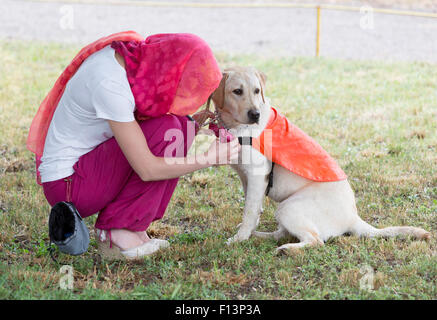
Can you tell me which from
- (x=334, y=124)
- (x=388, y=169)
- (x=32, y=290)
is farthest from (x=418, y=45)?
(x=32, y=290)

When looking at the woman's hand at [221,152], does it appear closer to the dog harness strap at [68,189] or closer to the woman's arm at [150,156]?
the woman's arm at [150,156]

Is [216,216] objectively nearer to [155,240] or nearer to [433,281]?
[155,240]

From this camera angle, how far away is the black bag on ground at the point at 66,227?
9.95 feet

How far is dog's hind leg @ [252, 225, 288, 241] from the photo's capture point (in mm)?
3769

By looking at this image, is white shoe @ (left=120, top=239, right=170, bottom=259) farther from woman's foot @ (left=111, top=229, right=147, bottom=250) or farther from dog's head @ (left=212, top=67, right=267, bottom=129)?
dog's head @ (left=212, top=67, right=267, bottom=129)

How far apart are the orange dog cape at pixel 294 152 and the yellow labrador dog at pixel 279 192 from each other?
70mm

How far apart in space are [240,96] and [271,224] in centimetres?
109

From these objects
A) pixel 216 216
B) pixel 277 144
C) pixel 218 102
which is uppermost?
pixel 218 102

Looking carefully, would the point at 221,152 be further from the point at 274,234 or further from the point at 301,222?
the point at 274,234

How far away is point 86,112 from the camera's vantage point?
3006 millimetres

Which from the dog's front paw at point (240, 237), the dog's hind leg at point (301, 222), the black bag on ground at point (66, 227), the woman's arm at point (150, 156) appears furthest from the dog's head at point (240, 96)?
the black bag on ground at point (66, 227)

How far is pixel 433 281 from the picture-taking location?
3045mm
